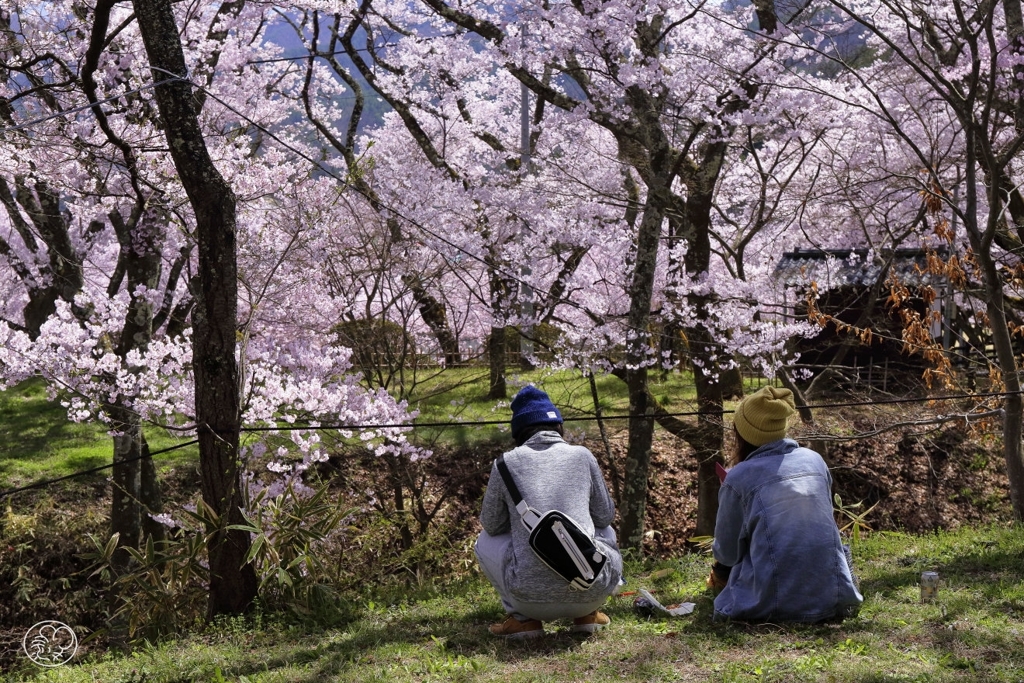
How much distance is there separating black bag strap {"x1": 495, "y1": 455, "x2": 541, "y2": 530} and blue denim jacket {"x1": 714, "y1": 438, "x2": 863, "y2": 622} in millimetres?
870

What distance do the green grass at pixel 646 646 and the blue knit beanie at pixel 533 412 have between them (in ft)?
3.09

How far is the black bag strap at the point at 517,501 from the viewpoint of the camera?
12.7 feet

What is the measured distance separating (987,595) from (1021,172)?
33.1 ft

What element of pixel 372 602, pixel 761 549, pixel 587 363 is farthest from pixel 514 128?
pixel 761 549

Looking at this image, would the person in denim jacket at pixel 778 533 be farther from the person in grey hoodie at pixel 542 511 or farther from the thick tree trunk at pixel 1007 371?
the thick tree trunk at pixel 1007 371

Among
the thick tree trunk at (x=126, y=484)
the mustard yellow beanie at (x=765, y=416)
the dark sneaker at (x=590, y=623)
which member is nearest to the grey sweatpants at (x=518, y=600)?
the dark sneaker at (x=590, y=623)

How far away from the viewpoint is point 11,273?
44.1ft

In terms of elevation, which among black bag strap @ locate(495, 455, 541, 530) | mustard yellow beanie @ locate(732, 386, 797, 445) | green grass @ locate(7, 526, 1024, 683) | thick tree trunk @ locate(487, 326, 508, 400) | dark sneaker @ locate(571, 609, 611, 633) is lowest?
green grass @ locate(7, 526, 1024, 683)

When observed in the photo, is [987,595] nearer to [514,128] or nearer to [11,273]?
[11,273]

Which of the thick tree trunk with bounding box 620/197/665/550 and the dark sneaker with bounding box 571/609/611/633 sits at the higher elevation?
the thick tree trunk with bounding box 620/197/665/550

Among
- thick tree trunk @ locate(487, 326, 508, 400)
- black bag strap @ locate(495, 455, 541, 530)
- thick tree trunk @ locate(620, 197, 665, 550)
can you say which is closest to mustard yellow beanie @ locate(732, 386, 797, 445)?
black bag strap @ locate(495, 455, 541, 530)

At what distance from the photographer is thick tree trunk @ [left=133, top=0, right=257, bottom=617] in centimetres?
541

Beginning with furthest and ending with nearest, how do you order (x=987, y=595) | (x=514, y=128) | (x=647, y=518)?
(x=514, y=128)
(x=647, y=518)
(x=987, y=595)

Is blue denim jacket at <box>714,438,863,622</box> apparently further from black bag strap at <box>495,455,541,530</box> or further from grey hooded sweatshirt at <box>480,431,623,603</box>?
black bag strap at <box>495,455,541,530</box>
